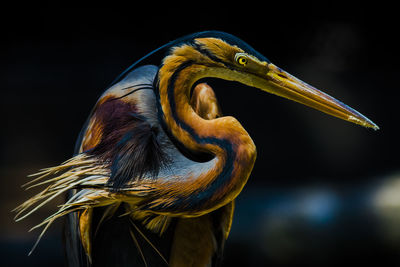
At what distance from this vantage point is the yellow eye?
664mm

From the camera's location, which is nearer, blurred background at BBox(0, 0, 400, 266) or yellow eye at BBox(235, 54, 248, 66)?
yellow eye at BBox(235, 54, 248, 66)

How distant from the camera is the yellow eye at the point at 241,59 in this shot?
66 cm

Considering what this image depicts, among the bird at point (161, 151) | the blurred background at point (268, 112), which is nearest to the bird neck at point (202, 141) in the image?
the bird at point (161, 151)

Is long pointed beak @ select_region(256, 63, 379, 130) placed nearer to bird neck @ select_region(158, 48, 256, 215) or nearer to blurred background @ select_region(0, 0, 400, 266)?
bird neck @ select_region(158, 48, 256, 215)

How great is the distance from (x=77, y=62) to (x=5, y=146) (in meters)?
0.27

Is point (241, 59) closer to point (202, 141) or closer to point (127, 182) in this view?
point (202, 141)

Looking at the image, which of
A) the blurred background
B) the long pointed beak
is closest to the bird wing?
the long pointed beak

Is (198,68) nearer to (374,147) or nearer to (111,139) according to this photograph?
(111,139)

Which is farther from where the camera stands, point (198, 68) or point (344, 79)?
point (344, 79)

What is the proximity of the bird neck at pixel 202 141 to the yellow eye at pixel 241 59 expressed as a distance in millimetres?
46

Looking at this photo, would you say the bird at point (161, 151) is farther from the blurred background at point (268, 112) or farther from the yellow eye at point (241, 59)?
the blurred background at point (268, 112)

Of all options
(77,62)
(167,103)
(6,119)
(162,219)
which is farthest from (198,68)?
(6,119)

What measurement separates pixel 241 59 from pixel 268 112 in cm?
57

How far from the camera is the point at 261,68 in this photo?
2.24 feet
